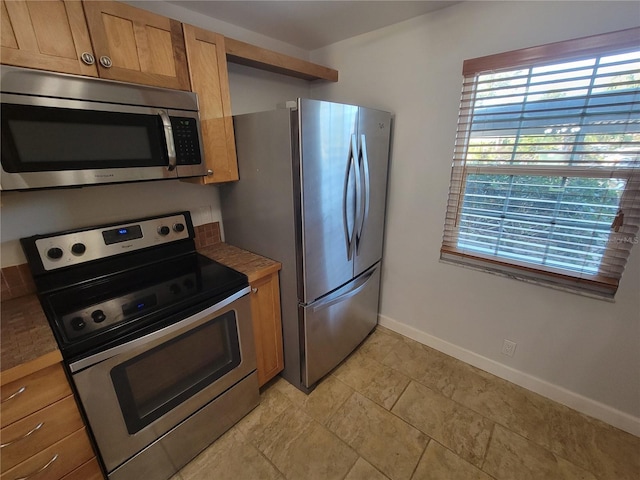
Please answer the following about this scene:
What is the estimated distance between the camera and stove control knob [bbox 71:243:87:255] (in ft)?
4.46

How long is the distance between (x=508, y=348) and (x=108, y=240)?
2493 mm

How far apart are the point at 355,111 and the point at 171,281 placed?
1.34 meters

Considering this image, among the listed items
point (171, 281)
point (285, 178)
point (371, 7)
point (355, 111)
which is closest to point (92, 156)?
point (171, 281)

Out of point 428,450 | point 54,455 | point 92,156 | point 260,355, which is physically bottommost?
point 428,450

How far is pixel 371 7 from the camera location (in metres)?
1.61

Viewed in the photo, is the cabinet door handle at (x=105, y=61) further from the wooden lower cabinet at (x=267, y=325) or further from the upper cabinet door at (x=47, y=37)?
the wooden lower cabinet at (x=267, y=325)

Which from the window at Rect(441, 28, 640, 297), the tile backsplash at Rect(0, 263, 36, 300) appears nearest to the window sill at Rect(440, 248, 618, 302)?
the window at Rect(441, 28, 640, 297)

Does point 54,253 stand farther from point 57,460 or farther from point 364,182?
point 364,182

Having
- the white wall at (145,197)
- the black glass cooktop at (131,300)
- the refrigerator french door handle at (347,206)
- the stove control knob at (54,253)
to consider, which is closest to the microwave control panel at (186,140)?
the white wall at (145,197)

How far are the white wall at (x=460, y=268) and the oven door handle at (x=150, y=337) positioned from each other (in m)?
1.37

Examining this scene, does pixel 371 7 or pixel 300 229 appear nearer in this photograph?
pixel 300 229

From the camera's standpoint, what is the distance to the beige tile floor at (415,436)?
4.56ft

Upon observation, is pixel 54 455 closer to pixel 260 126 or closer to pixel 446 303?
pixel 260 126

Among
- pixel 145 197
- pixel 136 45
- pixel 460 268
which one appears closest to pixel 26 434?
pixel 145 197
